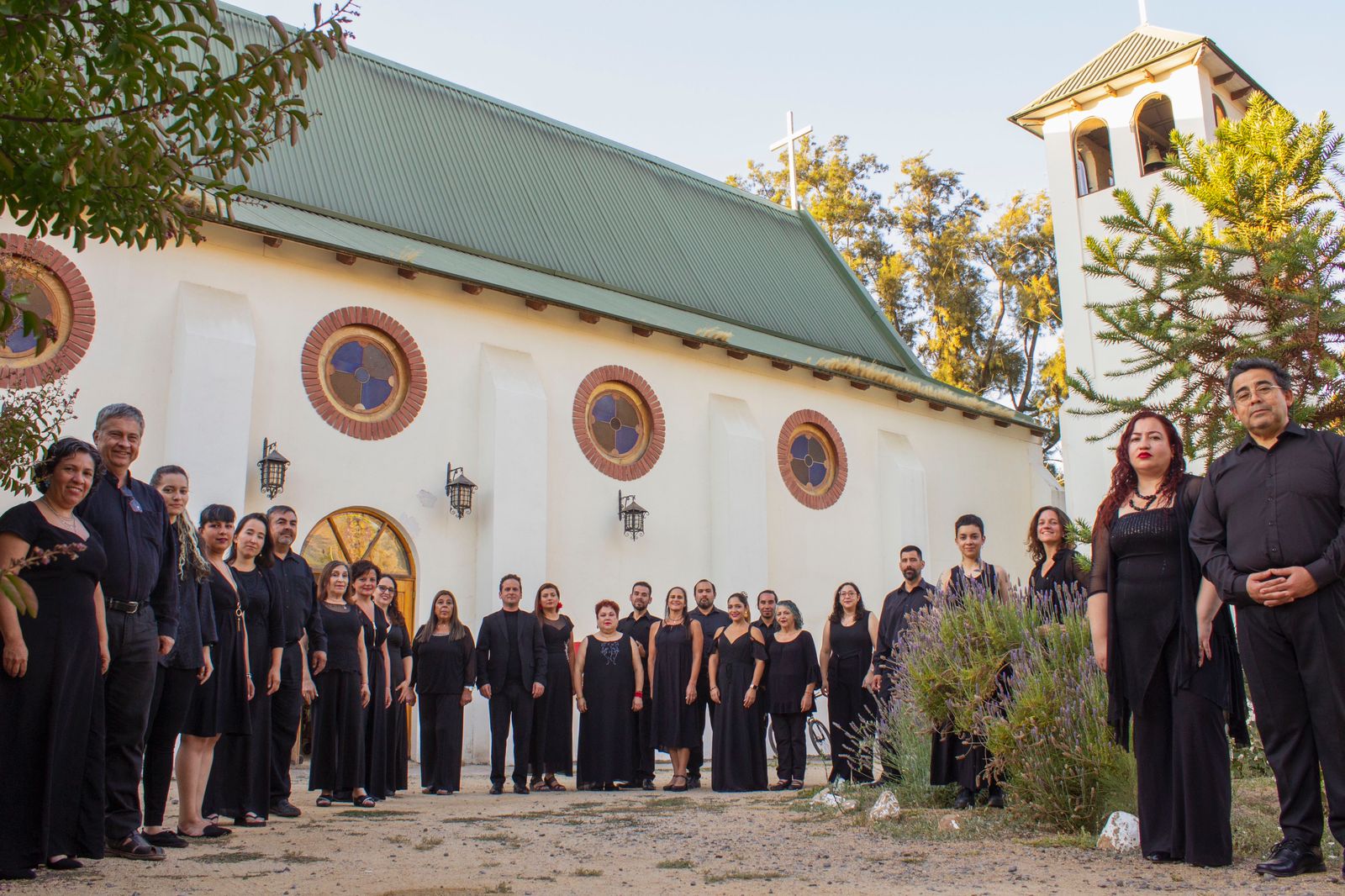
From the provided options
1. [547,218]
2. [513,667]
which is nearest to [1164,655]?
[513,667]

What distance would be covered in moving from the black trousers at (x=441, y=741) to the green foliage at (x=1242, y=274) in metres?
6.02

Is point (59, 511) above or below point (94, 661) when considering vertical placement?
above

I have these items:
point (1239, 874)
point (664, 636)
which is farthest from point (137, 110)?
point (664, 636)

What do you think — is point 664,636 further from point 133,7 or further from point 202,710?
point 133,7

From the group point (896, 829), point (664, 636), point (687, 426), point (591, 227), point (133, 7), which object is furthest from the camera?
point (591, 227)

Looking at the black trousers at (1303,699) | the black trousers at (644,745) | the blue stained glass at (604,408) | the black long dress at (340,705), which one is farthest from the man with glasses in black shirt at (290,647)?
the blue stained glass at (604,408)

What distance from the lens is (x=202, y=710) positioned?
6.40 m

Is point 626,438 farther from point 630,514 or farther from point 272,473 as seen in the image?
point 272,473

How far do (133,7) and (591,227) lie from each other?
1534 centimetres

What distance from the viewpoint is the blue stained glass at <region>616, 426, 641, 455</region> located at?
627 inches

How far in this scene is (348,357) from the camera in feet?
44.7

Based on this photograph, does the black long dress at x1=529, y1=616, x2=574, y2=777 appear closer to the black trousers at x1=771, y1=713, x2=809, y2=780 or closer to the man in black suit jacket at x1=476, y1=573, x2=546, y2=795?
the man in black suit jacket at x1=476, y1=573, x2=546, y2=795

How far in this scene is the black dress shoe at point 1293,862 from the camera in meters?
4.50

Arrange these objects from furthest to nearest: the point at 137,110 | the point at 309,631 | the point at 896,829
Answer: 1. the point at 309,631
2. the point at 896,829
3. the point at 137,110
